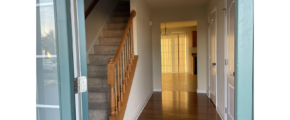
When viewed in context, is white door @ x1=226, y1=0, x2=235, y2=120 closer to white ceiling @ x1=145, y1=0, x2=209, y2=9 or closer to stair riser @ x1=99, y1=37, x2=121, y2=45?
white ceiling @ x1=145, y1=0, x2=209, y2=9

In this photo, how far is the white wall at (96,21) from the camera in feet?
11.6

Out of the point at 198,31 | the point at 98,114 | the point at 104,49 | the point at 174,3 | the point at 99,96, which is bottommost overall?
the point at 98,114

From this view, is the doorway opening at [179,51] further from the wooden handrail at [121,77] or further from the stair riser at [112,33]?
the wooden handrail at [121,77]

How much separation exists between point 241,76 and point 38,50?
3.59ft

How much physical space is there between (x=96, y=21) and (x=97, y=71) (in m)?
1.21

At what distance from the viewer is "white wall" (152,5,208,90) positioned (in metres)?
4.85

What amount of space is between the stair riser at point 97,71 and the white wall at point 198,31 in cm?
241

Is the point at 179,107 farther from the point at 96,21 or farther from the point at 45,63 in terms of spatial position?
the point at 45,63

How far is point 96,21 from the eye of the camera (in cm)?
377

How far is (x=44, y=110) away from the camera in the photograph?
0.96 meters

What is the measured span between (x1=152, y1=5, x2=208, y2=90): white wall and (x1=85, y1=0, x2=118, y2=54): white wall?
1.55m

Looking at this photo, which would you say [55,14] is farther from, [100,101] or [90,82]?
[90,82]

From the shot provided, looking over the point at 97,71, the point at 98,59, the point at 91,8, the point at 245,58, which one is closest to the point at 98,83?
the point at 97,71
